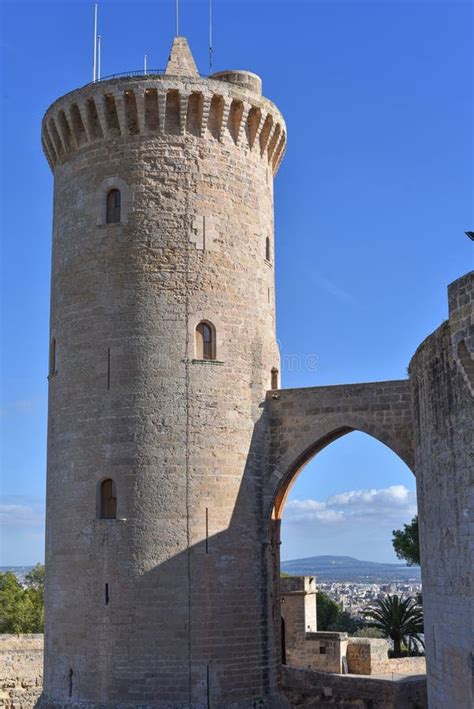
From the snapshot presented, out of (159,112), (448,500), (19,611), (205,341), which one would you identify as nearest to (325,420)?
(205,341)

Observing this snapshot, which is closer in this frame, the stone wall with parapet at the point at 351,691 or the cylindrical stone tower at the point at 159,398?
the cylindrical stone tower at the point at 159,398

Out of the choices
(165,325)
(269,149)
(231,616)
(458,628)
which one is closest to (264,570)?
(231,616)

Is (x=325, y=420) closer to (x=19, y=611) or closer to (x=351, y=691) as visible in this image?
(x=351, y=691)

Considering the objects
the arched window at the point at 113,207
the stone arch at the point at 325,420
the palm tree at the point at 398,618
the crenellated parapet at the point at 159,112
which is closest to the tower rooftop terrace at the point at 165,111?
the crenellated parapet at the point at 159,112

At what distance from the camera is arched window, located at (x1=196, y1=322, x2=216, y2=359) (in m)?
18.3

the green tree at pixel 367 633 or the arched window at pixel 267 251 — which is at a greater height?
the arched window at pixel 267 251

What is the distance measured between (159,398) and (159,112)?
5536mm

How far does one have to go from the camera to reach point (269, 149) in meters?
20.4

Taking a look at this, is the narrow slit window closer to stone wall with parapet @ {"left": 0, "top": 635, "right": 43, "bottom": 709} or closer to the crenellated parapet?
the crenellated parapet

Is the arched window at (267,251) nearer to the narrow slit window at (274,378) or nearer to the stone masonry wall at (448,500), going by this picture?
the narrow slit window at (274,378)

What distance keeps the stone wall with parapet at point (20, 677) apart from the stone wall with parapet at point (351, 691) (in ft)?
20.2

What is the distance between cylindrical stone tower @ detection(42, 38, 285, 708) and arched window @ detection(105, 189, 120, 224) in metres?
0.03

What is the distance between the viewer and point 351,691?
20.3m

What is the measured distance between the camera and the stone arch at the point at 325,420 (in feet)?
60.3
